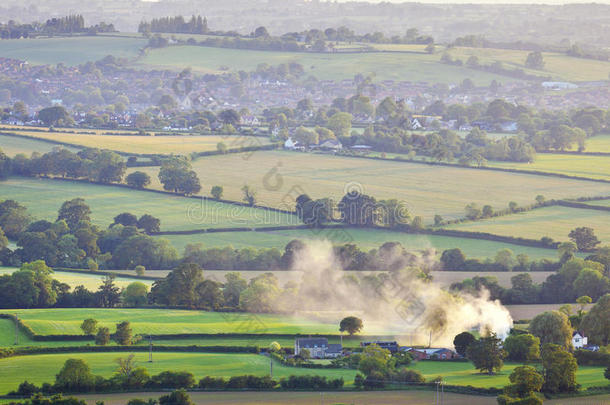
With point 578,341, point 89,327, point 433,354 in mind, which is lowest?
point 433,354

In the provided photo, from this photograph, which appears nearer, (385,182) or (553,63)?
(385,182)

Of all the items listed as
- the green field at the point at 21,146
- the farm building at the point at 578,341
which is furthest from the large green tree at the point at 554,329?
the green field at the point at 21,146

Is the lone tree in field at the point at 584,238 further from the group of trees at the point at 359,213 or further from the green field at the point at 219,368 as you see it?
the green field at the point at 219,368

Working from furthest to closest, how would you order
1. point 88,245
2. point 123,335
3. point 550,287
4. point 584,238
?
point 584,238 → point 88,245 → point 550,287 → point 123,335

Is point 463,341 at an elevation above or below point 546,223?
below

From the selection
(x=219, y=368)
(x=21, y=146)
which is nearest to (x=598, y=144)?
(x=21, y=146)

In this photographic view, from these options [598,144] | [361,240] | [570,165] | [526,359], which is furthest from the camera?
[598,144]

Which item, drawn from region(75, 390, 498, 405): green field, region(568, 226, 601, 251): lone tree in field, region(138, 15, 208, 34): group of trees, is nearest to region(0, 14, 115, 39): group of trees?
region(138, 15, 208, 34): group of trees

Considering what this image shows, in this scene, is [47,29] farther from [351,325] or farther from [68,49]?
[351,325]
